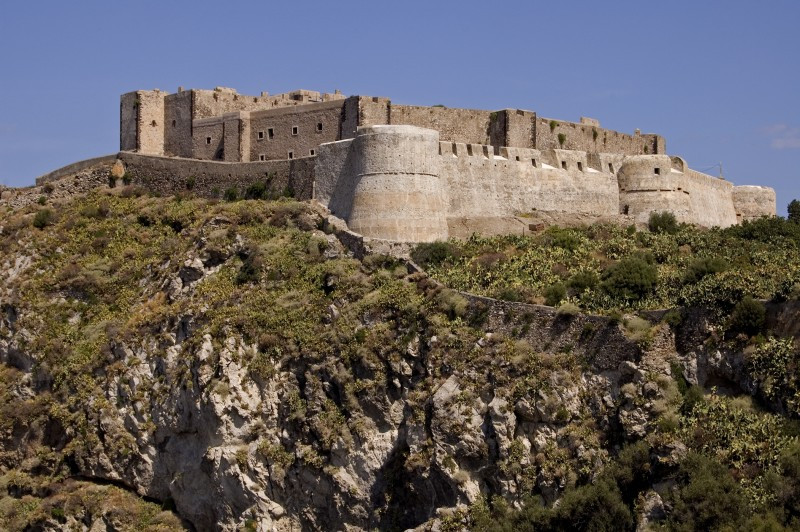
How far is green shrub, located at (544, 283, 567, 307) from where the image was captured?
48.0 meters

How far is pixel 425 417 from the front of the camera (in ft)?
148

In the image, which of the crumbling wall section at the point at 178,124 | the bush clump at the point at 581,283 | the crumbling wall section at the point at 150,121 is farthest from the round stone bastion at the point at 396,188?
the crumbling wall section at the point at 150,121

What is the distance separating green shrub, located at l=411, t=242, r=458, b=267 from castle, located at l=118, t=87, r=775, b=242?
4.19ft

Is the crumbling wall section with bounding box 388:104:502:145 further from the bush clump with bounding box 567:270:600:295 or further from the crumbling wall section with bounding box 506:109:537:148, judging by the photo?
the bush clump with bounding box 567:270:600:295

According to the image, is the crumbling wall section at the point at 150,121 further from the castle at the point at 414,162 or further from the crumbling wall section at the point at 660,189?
the crumbling wall section at the point at 660,189

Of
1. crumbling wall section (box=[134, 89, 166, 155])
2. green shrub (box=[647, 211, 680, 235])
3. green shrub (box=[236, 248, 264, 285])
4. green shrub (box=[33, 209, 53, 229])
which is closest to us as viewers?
green shrub (box=[236, 248, 264, 285])

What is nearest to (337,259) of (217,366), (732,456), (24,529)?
(217,366)

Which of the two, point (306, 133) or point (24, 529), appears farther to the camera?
point (306, 133)

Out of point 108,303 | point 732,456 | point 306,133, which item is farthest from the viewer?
point 306,133

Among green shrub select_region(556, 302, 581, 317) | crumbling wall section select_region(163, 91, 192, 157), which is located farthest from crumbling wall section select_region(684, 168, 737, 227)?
crumbling wall section select_region(163, 91, 192, 157)

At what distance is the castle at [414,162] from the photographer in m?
54.5

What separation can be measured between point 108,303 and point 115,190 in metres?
8.07

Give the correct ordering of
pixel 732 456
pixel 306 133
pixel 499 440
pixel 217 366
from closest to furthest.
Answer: pixel 732 456
pixel 499 440
pixel 217 366
pixel 306 133

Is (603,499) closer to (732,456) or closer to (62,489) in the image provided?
(732,456)
